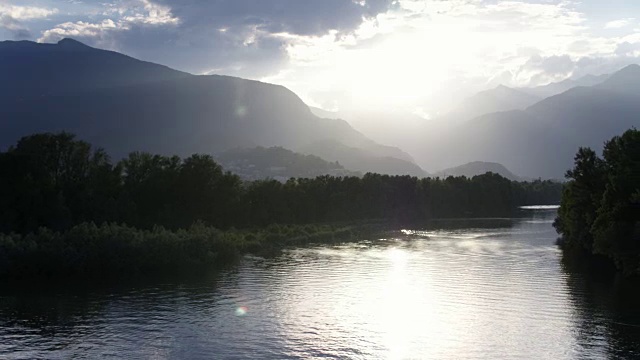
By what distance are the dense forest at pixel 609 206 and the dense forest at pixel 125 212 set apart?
186 feet

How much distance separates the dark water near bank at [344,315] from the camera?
49.5 metres

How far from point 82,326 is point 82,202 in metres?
61.6

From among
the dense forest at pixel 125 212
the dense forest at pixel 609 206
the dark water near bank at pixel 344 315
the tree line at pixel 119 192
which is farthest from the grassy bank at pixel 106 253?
the dense forest at pixel 609 206

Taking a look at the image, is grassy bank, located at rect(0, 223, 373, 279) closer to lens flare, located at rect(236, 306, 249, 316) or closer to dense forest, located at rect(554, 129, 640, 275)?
lens flare, located at rect(236, 306, 249, 316)

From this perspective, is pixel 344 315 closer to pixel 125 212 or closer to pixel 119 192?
pixel 125 212

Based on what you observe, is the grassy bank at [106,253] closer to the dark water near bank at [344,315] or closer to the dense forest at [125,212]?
the dense forest at [125,212]

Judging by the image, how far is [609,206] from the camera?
9462 cm

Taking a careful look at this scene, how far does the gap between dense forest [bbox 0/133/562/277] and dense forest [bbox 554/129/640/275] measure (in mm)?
56673

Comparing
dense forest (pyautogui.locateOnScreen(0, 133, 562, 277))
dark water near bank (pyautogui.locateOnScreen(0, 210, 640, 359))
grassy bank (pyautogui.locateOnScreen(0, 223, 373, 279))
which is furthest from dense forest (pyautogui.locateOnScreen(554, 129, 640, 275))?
grassy bank (pyautogui.locateOnScreen(0, 223, 373, 279))

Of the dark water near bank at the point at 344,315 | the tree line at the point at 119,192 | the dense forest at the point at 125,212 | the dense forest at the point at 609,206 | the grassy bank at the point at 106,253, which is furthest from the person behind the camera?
the tree line at the point at 119,192

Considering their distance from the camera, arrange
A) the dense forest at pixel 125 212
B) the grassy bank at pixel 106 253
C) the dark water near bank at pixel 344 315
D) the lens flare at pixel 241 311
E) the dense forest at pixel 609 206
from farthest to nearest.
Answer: the dense forest at pixel 609 206 → the dense forest at pixel 125 212 → the grassy bank at pixel 106 253 → the lens flare at pixel 241 311 → the dark water near bank at pixel 344 315

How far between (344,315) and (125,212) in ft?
242

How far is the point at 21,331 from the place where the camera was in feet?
180

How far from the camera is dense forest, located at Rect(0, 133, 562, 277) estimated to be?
86.4 meters
